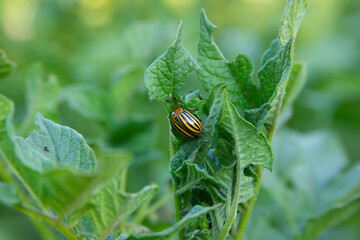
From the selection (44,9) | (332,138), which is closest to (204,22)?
(332,138)

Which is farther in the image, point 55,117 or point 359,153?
point 359,153

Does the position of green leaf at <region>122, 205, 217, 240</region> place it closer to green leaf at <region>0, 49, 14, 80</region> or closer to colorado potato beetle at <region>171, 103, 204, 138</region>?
colorado potato beetle at <region>171, 103, 204, 138</region>

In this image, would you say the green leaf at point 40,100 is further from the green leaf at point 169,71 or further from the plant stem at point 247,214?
the plant stem at point 247,214

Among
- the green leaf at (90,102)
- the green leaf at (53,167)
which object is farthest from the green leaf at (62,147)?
the green leaf at (90,102)

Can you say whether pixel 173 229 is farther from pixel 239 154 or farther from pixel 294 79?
pixel 294 79

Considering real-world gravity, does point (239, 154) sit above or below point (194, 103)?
below

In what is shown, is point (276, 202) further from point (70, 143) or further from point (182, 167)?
point (70, 143)

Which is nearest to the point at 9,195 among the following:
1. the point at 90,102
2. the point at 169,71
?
the point at 169,71
